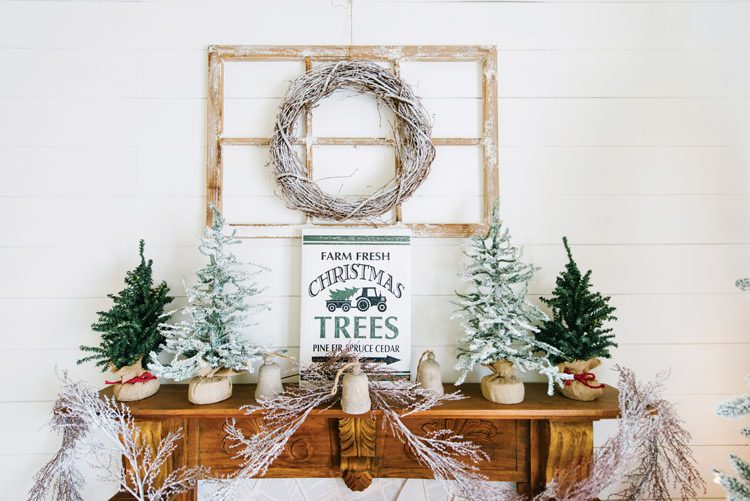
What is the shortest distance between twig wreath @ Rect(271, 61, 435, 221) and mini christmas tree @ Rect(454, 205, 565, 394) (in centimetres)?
31

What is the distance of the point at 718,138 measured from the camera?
1.43 metres

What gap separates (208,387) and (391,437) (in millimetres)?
586

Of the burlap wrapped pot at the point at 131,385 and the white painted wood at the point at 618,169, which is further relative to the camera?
the white painted wood at the point at 618,169

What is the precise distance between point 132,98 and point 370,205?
953mm

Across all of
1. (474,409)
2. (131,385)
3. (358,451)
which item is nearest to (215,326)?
(131,385)

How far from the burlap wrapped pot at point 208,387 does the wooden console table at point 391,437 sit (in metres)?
0.02

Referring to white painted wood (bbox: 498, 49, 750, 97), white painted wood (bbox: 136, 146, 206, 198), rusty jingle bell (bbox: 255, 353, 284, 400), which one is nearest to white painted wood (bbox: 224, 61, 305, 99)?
white painted wood (bbox: 136, 146, 206, 198)

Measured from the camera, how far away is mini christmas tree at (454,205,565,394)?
1168 mm

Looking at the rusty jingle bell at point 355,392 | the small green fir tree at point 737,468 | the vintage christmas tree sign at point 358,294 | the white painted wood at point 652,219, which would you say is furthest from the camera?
the white painted wood at point 652,219

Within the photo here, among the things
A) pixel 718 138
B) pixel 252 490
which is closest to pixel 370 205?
pixel 252 490

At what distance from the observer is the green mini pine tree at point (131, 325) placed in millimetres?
1185

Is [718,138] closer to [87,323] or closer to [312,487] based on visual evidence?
[312,487]

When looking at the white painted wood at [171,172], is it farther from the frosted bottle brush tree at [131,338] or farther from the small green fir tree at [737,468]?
the small green fir tree at [737,468]

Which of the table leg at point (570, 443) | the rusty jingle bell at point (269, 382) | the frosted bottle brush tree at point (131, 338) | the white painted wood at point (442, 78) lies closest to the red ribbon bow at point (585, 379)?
the table leg at point (570, 443)
